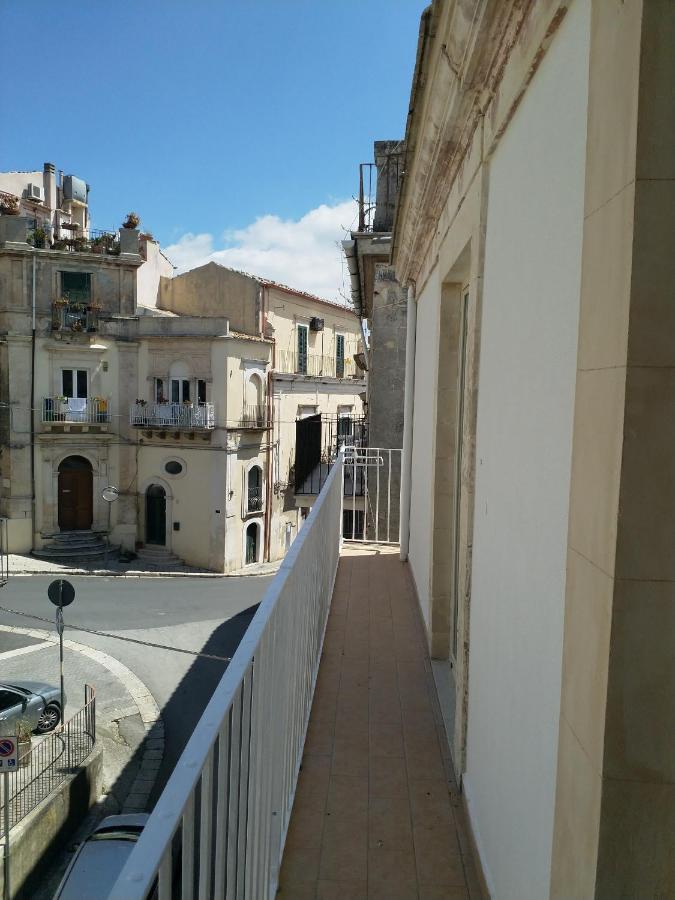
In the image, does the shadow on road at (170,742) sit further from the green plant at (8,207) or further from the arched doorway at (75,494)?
the green plant at (8,207)

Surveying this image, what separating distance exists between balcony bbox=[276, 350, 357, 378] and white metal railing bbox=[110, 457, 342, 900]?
25038mm

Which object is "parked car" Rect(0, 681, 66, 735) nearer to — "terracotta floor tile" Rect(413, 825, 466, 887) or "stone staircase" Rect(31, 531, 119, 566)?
"terracotta floor tile" Rect(413, 825, 466, 887)

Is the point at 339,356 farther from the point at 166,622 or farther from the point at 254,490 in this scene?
the point at 166,622

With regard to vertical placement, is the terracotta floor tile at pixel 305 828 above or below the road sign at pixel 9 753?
above

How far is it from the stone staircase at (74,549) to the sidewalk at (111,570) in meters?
0.30

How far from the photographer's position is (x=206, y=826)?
131 centimetres

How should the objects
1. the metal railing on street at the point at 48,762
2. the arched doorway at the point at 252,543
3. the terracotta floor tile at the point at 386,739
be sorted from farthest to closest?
1. the arched doorway at the point at 252,543
2. the metal railing on street at the point at 48,762
3. the terracotta floor tile at the point at 386,739

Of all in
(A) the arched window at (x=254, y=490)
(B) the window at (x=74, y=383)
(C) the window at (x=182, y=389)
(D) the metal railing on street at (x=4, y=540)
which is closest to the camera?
(D) the metal railing on street at (x=4, y=540)

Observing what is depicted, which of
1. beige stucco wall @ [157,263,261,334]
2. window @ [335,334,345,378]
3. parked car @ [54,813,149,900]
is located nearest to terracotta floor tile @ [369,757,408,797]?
parked car @ [54,813,149,900]

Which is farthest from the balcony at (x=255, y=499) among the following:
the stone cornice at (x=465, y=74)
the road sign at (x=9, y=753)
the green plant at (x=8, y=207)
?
the stone cornice at (x=465, y=74)

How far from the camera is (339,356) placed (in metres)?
33.2

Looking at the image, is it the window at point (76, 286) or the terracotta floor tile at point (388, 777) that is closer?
the terracotta floor tile at point (388, 777)

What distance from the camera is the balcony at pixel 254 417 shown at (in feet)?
79.7

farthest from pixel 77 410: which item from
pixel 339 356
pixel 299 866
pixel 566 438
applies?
pixel 566 438
